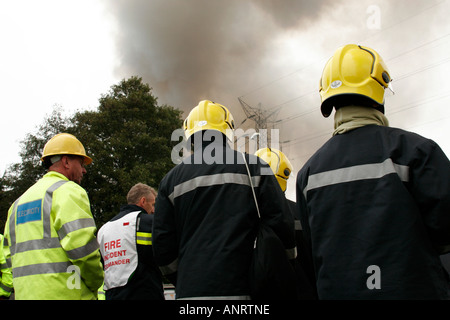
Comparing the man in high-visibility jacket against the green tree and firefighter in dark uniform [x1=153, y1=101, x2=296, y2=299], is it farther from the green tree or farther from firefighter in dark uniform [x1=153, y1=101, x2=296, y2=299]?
the green tree

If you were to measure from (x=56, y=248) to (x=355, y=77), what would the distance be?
2.80 m

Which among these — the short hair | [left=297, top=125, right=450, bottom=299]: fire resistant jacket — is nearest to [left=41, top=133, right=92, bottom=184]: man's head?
the short hair

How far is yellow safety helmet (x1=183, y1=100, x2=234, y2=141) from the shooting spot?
3.63 metres

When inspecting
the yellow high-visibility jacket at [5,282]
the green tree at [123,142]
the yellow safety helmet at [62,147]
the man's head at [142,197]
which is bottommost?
the yellow high-visibility jacket at [5,282]

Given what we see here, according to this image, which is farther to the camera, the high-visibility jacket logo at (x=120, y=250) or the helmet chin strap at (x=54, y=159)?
the high-visibility jacket logo at (x=120, y=250)

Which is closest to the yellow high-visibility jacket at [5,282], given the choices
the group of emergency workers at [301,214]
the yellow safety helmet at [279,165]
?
the group of emergency workers at [301,214]

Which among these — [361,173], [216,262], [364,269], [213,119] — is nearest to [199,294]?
[216,262]

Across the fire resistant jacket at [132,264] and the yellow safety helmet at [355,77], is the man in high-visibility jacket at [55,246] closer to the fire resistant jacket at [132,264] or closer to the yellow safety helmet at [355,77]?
the fire resistant jacket at [132,264]

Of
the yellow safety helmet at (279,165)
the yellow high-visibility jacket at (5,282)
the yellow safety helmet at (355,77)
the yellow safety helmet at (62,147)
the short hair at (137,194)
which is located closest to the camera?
the yellow safety helmet at (355,77)

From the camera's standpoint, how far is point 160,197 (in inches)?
131

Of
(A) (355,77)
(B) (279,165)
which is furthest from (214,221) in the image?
(B) (279,165)

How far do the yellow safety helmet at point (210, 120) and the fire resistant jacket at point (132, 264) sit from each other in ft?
4.56

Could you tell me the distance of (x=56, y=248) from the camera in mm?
3385

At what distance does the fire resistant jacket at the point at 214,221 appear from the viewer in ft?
9.07
